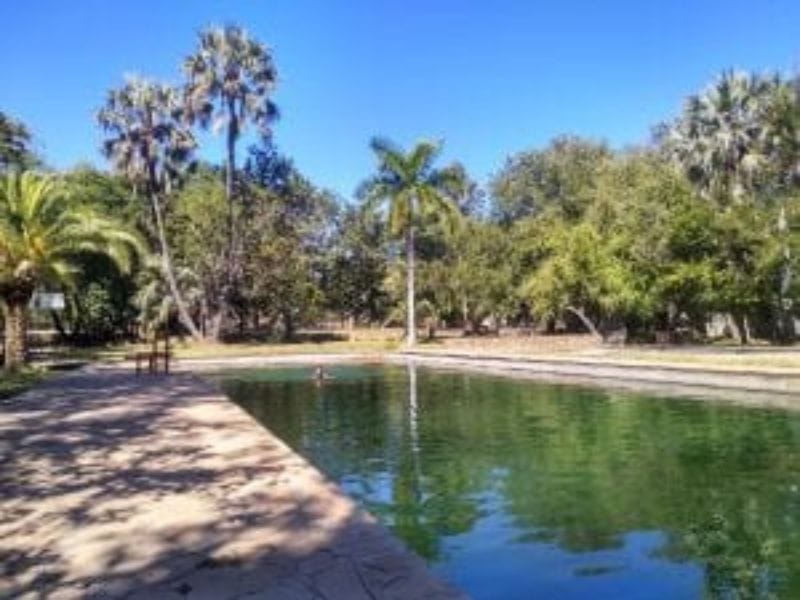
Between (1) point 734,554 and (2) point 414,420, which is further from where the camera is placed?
(2) point 414,420

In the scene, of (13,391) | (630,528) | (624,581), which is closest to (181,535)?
(624,581)

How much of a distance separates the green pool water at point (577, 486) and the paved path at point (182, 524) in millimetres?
1274

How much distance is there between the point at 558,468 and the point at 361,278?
5859cm

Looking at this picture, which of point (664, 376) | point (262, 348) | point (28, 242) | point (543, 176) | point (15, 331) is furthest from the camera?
point (543, 176)

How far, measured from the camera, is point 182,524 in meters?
9.60

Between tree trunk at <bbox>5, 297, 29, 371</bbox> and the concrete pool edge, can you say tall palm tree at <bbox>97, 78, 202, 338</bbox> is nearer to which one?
the concrete pool edge

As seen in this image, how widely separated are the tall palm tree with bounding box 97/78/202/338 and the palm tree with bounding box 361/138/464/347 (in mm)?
10482

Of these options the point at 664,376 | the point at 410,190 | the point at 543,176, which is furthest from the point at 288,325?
the point at 664,376

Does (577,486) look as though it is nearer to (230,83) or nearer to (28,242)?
(28,242)

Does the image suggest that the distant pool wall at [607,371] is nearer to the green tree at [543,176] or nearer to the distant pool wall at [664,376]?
the distant pool wall at [664,376]

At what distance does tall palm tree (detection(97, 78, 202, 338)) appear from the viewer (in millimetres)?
57938

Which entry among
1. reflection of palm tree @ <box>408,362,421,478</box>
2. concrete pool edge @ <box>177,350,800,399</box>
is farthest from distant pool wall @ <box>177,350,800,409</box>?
reflection of palm tree @ <box>408,362,421,478</box>

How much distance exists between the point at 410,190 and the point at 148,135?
1413 centimetres

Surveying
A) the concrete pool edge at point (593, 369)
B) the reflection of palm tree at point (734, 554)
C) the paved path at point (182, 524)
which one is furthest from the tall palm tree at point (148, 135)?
the reflection of palm tree at point (734, 554)
